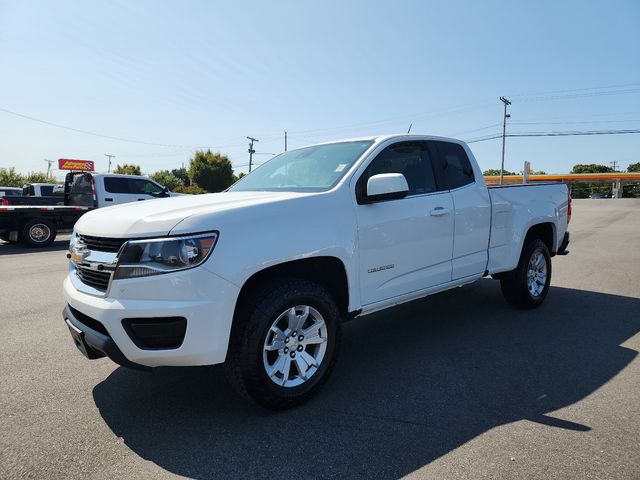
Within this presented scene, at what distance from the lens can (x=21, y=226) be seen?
11164 millimetres

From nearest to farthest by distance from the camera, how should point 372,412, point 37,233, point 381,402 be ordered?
point 372,412 < point 381,402 < point 37,233

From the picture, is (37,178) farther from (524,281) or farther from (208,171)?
(524,281)

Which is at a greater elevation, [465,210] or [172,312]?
[465,210]

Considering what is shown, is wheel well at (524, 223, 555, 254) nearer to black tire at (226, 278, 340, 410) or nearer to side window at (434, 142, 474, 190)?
side window at (434, 142, 474, 190)

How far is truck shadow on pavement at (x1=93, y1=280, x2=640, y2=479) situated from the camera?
2.41 meters

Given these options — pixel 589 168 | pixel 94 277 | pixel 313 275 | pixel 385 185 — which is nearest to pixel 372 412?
pixel 313 275

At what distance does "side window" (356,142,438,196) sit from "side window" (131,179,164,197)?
11886 mm

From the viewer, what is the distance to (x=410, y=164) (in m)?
3.99

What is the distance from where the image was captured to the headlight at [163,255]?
98.0 inches

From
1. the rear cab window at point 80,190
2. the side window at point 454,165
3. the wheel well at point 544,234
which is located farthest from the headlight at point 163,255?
the rear cab window at point 80,190

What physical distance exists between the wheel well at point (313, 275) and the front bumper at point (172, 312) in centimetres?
26

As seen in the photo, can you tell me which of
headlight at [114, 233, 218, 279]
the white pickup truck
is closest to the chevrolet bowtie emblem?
the white pickup truck

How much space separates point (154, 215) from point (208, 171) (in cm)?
4900

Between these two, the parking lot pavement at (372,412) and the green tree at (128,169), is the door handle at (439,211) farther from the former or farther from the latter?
the green tree at (128,169)
